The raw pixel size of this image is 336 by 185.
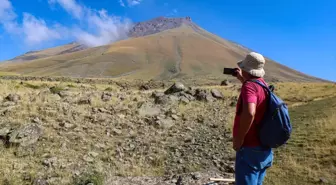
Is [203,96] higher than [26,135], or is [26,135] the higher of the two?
[203,96]

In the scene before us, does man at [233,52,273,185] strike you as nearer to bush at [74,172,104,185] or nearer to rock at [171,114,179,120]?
bush at [74,172,104,185]

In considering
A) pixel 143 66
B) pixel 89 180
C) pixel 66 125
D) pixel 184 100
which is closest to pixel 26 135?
pixel 66 125

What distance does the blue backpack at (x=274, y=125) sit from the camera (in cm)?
441

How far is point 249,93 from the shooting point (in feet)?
14.5

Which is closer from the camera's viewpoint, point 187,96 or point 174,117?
point 174,117

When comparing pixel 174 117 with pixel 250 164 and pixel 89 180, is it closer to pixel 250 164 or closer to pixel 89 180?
pixel 89 180

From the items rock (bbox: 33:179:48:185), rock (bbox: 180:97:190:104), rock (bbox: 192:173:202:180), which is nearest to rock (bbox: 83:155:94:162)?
rock (bbox: 33:179:48:185)

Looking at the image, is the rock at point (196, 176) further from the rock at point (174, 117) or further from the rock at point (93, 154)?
the rock at point (174, 117)

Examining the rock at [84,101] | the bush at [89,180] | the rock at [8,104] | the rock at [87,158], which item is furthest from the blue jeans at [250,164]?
the rock at [84,101]

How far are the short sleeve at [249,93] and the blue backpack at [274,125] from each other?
0.24 meters

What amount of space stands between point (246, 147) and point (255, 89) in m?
0.72

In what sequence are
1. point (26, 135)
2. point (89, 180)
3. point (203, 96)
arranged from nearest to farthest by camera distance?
point (89, 180) → point (26, 135) → point (203, 96)

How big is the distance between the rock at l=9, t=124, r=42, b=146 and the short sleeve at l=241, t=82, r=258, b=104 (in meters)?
8.29

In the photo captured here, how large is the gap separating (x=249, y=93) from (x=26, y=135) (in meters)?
8.68
